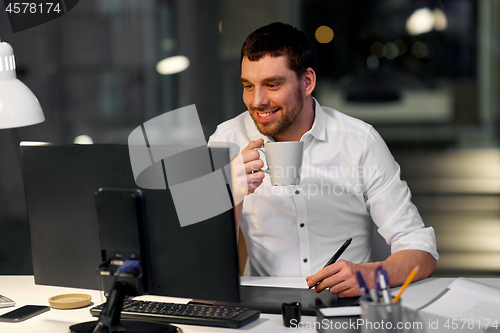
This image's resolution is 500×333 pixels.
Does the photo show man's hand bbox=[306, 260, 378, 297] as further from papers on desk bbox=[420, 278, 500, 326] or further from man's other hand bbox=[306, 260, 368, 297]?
papers on desk bbox=[420, 278, 500, 326]

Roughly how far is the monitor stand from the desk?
56 mm

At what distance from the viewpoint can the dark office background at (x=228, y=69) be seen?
12.4 ft

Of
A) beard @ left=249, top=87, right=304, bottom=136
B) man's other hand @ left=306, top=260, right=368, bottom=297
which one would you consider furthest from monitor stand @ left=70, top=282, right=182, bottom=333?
beard @ left=249, top=87, right=304, bottom=136

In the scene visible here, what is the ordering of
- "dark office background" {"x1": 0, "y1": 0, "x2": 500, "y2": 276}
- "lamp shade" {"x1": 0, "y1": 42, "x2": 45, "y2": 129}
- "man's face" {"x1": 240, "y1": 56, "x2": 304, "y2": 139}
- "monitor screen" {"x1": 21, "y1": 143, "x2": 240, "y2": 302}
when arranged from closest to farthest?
1. "monitor screen" {"x1": 21, "y1": 143, "x2": 240, "y2": 302}
2. "lamp shade" {"x1": 0, "y1": 42, "x2": 45, "y2": 129}
3. "man's face" {"x1": 240, "y1": 56, "x2": 304, "y2": 139}
4. "dark office background" {"x1": 0, "y1": 0, "x2": 500, "y2": 276}

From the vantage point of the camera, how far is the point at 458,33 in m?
3.90

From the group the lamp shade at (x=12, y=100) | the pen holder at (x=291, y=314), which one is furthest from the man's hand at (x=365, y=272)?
the lamp shade at (x=12, y=100)

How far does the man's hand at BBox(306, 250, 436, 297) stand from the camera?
1421 millimetres

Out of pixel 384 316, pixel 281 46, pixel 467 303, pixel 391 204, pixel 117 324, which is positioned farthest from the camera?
pixel 281 46

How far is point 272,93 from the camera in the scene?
1965 mm

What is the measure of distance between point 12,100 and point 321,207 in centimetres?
108

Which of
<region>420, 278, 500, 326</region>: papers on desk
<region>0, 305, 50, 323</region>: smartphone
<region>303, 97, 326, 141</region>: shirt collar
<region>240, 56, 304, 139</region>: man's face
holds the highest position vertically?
<region>240, 56, 304, 139</region>: man's face

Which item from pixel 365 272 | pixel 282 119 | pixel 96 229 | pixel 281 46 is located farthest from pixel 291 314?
pixel 281 46

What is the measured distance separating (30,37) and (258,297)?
3072 mm

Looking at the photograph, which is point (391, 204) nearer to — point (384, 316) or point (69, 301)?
point (384, 316)
